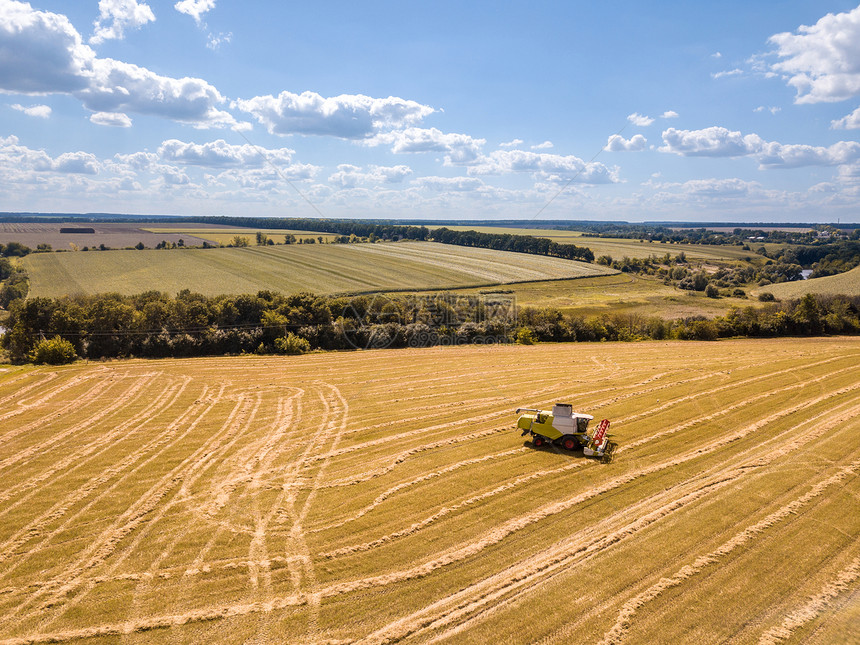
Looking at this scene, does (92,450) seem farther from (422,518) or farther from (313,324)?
(313,324)

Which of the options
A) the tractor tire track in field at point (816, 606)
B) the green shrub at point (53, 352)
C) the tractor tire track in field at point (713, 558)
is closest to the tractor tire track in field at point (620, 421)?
the tractor tire track in field at point (713, 558)

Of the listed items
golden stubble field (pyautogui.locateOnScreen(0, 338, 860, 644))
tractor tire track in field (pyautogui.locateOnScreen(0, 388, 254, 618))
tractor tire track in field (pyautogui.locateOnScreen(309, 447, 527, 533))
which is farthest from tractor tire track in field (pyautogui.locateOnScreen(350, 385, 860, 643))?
tractor tire track in field (pyautogui.locateOnScreen(0, 388, 254, 618))

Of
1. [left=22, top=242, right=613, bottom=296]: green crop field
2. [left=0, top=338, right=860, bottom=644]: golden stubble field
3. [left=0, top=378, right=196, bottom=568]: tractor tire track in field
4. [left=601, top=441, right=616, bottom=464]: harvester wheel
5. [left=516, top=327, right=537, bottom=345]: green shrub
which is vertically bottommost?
[left=0, top=378, right=196, bottom=568]: tractor tire track in field

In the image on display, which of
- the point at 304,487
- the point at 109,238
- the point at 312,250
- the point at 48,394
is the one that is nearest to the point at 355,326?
the point at 48,394

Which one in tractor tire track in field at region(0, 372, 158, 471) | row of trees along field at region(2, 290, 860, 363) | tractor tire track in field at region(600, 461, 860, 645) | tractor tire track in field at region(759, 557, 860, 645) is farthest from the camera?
row of trees along field at region(2, 290, 860, 363)

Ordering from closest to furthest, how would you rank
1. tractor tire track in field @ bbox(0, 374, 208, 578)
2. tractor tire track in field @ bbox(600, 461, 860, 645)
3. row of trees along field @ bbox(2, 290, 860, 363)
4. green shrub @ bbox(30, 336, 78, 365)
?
tractor tire track in field @ bbox(600, 461, 860, 645), tractor tire track in field @ bbox(0, 374, 208, 578), green shrub @ bbox(30, 336, 78, 365), row of trees along field @ bbox(2, 290, 860, 363)

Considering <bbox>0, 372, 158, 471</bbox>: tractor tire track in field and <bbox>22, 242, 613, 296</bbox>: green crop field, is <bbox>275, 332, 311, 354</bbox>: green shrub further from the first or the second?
<bbox>22, 242, 613, 296</bbox>: green crop field

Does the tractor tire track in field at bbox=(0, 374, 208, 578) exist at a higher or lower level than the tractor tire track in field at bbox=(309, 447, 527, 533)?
lower

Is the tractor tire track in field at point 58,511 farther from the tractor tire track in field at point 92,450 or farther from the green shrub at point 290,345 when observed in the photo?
the green shrub at point 290,345
